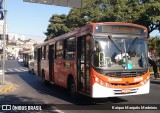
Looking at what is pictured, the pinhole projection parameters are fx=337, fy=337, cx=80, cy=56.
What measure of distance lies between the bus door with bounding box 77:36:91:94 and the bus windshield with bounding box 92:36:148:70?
525mm

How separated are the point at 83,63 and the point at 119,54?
1614 millimetres

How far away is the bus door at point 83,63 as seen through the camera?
12.6 m

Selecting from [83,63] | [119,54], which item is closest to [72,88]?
[83,63]

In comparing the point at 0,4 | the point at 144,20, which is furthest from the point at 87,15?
the point at 0,4

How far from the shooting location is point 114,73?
12031 mm

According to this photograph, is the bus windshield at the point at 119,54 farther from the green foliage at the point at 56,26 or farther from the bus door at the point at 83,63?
the green foliage at the point at 56,26

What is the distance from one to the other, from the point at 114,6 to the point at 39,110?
33058mm

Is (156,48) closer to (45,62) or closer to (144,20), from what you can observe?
(144,20)

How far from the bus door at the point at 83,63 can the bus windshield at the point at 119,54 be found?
20.6 inches

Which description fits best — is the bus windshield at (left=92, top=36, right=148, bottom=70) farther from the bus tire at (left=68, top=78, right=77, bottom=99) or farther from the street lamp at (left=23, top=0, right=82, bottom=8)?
the street lamp at (left=23, top=0, right=82, bottom=8)

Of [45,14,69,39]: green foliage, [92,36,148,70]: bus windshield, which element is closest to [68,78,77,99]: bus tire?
[92,36,148,70]: bus windshield

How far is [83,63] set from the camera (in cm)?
1310

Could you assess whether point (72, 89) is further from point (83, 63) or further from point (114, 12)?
point (114, 12)

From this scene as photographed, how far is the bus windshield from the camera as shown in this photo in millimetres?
12031
